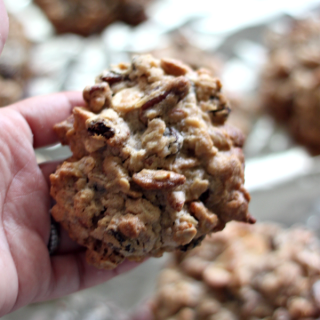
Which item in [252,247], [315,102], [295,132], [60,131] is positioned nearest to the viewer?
[60,131]

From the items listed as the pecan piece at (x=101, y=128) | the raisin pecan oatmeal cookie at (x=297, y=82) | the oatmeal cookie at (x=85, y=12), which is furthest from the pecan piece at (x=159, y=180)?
the oatmeal cookie at (x=85, y=12)

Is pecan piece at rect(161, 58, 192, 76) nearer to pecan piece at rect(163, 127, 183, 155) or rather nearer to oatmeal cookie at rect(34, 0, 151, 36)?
pecan piece at rect(163, 127, 183, 155)

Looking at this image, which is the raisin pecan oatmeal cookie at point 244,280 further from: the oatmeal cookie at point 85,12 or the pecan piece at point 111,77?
the oatmeal cookie at point 85,12

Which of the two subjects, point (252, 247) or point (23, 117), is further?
point (252, 247)

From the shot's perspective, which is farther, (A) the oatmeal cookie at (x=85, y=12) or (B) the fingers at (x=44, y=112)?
(A) the oatmeal cookie at (x=85, y=12)

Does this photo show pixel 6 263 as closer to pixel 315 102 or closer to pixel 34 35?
pixel 315 102

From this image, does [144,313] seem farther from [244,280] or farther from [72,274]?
[72,274]

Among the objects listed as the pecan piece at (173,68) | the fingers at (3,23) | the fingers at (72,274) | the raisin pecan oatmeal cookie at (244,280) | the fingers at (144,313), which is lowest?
the fingers at (144,313)

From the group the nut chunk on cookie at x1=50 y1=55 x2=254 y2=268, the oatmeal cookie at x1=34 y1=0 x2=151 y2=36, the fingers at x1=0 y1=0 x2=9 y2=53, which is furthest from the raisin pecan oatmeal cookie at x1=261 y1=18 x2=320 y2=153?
the fingers at x1=0 y1=0 x2=9 y2=53

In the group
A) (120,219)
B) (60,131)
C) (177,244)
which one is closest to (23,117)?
(60,131)
